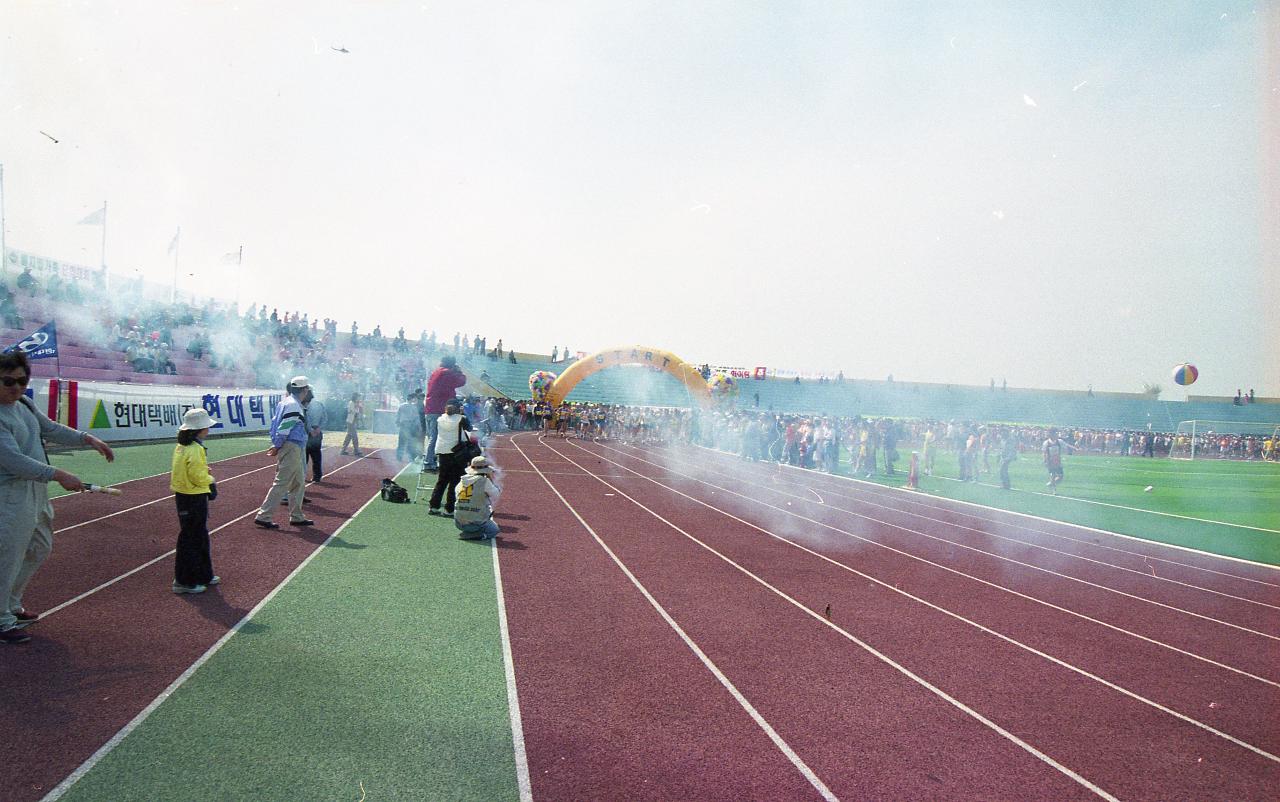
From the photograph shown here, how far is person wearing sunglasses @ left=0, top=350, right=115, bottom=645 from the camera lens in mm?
4898

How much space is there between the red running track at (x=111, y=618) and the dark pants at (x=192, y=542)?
0.20 meters

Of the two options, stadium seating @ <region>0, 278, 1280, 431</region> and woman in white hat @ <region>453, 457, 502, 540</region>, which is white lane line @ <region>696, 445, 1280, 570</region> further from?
stadium seating @ <region>0, 278, 1280, 431</region>

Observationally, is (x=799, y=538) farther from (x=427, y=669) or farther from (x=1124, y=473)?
(x=1124, y=473)

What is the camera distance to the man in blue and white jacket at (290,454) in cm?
903

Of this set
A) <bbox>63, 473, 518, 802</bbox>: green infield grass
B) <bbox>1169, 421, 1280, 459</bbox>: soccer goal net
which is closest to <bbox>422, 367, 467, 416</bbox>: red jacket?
<bbox>63, 473, 518, 802</bbox>: green infield grass

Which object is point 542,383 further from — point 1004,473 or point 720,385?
point 1004,473

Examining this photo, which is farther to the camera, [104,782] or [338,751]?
[338,751]

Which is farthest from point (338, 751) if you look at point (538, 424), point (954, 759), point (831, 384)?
point (831, 384)

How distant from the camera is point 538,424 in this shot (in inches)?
1673

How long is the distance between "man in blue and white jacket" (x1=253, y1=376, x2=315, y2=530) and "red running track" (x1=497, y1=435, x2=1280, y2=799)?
3.07m

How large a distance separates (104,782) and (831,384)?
169 ft

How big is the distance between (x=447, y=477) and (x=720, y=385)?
25.2 m

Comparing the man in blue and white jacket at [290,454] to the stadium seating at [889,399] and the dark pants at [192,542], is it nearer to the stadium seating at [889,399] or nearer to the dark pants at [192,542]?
the dark pants at [192,542]

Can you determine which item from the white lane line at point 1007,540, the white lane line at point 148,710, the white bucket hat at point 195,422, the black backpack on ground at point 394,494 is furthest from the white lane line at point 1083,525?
the white bucket hat at point 195,422
